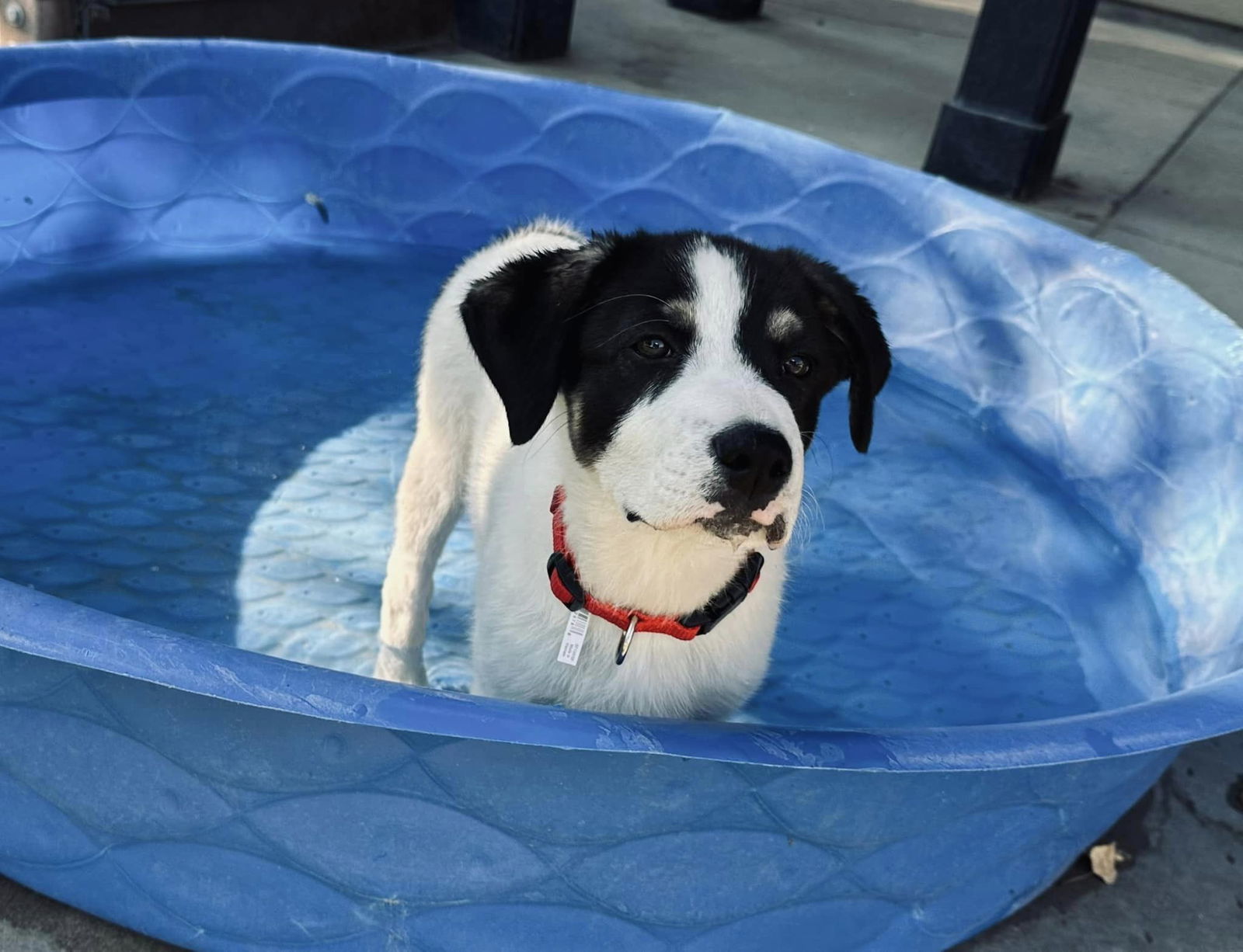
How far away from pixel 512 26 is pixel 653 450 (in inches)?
258

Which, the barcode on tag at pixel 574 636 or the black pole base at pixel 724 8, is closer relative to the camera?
the barcode on tag at pixel 574 636

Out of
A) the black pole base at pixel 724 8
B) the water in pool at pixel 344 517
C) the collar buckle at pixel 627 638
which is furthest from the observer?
the black pole base at pixel 724 8

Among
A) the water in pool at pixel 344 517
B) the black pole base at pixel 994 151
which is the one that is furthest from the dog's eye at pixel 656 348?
the black pole base at pixel 994 151

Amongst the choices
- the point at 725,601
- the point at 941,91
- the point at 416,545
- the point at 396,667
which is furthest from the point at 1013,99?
the point at 725,601

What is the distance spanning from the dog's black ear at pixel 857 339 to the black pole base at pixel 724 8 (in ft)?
27.2

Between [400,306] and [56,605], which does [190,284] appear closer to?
[400,306]

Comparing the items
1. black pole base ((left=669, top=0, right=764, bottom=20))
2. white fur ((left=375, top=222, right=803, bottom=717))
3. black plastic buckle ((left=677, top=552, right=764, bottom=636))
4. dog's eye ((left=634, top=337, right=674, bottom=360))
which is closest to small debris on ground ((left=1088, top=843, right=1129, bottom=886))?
white fur ((left=375, top=222, right=803, bottom=717))

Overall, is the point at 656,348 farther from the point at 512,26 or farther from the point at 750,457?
the point at 512,26

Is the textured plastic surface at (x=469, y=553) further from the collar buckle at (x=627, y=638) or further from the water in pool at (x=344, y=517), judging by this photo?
the collar buckle at (x=627, y=638)

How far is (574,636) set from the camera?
2.60 meters

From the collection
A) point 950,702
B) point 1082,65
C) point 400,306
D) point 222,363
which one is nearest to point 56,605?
point 950,702

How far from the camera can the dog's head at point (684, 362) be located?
215cm

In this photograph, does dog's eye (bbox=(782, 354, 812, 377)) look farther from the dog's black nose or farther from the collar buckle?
the collar buckle

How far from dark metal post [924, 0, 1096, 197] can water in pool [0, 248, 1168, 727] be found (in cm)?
253
